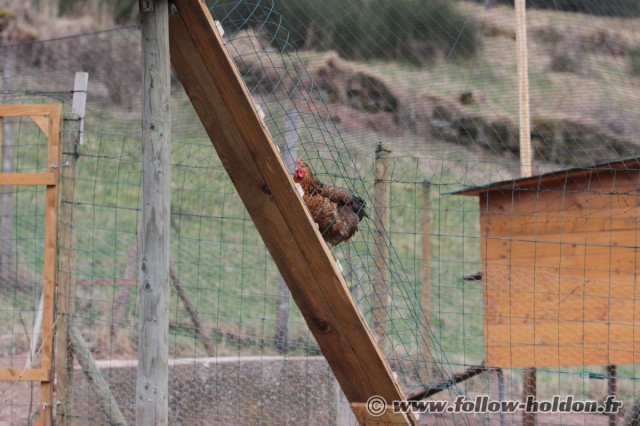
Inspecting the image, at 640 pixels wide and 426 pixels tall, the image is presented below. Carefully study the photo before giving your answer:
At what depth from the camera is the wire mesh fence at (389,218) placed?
16.2 ft

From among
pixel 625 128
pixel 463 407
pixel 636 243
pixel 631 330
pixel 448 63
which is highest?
pixel 448 63

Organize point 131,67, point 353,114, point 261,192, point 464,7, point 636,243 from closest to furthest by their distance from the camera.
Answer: point 261,192 < point 636,243 < point 131,67 < point 353,114 < point 464,7

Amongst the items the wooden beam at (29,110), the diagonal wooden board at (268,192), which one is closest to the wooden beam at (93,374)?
the wooden beam at (29,110)

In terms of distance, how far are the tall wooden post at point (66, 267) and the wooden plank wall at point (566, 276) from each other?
2529mm

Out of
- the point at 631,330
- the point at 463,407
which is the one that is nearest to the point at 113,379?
the point at 463,407

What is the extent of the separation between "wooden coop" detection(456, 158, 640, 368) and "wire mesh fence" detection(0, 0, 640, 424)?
1 cm

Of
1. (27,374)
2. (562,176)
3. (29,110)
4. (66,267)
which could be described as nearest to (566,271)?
(562,176)

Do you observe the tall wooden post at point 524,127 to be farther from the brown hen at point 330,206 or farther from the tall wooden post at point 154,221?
the tall wooden post at point 154,221

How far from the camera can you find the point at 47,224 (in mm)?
4617

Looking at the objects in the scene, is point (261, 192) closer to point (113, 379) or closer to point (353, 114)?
point (113, 379)

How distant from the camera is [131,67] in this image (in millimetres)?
9070

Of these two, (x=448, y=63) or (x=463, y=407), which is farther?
(x=448, y=63)

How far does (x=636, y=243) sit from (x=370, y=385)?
7.27 ft

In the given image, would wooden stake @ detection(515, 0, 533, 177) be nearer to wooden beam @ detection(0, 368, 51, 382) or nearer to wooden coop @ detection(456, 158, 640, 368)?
wooden coop @ detection(456, 158, 640, 368)
